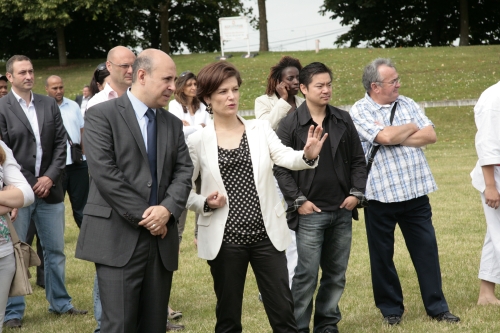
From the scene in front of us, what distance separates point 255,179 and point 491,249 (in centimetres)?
307

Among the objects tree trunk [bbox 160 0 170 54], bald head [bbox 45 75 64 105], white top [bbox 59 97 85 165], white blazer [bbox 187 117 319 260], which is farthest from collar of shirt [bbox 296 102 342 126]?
tree trunk [bbox 160 0 170 54]

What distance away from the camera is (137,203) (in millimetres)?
4379

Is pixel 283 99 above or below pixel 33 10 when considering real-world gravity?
below

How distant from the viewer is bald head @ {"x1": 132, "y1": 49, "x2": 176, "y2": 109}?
457 cm

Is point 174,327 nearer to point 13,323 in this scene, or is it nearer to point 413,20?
point 13,323

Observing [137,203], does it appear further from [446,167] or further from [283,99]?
[446,167]

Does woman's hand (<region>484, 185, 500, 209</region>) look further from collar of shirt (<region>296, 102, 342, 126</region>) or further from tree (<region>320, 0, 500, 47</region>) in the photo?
tree (<region>320, 0, 500, 47</region>)

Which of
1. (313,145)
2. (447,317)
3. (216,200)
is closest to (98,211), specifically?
(216,200)

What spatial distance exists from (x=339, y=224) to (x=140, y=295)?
1.98 m

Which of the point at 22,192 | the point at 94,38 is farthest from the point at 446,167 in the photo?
the point at 94,38

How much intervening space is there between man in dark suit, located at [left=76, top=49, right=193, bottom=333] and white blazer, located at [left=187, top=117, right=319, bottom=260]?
45 centimetres

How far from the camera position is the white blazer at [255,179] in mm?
5090

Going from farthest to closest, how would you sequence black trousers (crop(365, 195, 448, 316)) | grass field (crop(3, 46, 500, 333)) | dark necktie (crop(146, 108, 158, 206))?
grass field (crop(3, 46, 500, 333))
black trousers (crop(365, 195, 448, 316))
dark necktie (crop(146, 108, 158, 206))

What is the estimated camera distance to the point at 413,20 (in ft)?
158
